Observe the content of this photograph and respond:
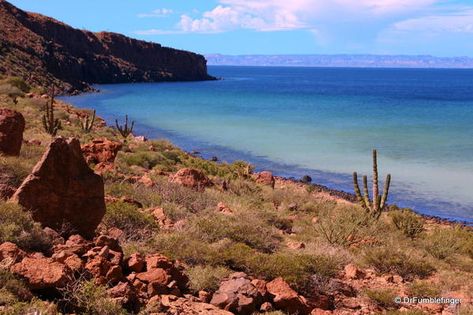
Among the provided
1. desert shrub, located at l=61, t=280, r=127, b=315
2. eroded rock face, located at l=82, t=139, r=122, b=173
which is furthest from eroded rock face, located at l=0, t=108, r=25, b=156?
desert shrub, located at l=61, t=280, r=127, b=315

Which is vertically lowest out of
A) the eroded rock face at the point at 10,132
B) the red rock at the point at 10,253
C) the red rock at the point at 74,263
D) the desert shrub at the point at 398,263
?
the desert shrub at the point at 398,263

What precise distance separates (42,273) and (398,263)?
5.80m

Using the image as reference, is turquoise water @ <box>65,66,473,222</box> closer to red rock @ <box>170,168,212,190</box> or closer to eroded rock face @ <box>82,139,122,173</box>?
red rock @ <box>170,168,212,190</box>

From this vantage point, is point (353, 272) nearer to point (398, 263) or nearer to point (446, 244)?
point (398, 263)

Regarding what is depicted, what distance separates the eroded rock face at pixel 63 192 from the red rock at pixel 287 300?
2.89m

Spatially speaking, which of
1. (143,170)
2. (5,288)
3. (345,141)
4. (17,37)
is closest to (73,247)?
(5,288)

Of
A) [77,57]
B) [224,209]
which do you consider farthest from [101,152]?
[77,57]

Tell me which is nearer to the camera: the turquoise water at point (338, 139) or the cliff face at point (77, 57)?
the turquoise water at point (338, 139)

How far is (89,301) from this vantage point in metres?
4.69

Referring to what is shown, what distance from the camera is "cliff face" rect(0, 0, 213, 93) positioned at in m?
69.1

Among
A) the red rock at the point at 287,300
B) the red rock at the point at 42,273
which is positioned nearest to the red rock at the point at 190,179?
the red rock at the point at 287,300

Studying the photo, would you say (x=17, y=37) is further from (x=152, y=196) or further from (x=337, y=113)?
(x=152, y=196)

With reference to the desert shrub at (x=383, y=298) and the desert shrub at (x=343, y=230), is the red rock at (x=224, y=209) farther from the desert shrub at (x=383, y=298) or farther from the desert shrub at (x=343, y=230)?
the desert shrub at (x=383, y=298)

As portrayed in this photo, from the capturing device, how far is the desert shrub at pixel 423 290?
275 inches
